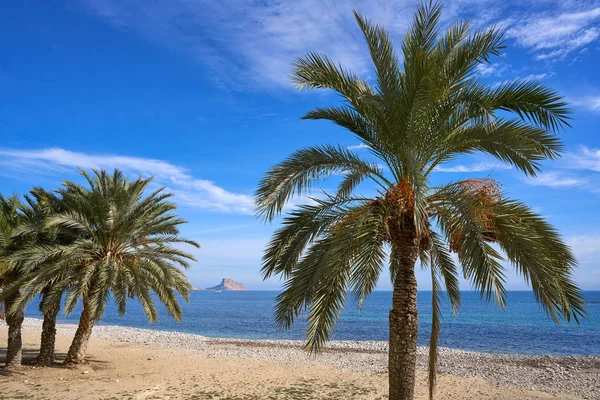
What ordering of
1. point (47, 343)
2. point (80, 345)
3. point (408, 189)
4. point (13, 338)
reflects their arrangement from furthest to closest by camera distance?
1. point (80, 345)
2. point (47, 343)
3. point (13, 338)
4. point (408, 189)

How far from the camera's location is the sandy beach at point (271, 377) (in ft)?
44.0

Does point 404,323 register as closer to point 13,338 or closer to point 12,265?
point 12,265

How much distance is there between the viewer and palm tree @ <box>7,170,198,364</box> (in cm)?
1423

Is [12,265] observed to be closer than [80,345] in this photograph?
Yes

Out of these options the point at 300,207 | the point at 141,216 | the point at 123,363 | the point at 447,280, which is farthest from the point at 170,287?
the point at 447,280

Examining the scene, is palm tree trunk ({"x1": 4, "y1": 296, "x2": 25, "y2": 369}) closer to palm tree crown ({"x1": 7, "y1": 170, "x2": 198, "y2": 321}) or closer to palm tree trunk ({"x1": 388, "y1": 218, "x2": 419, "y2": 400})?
palm tree crown ({"x1": 7, "y1": 170, "x2": 198, "y2": 321})

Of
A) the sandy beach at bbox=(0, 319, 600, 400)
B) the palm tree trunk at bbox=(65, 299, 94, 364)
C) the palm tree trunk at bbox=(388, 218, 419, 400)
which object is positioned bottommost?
the sandy beach at bbox=(0, 319, 600, 400)

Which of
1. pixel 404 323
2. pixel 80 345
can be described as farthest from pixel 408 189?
pixel 80 345

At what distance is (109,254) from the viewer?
1542 cm

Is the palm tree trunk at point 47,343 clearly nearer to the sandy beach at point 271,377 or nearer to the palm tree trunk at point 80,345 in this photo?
the sandy beach at point 271,377

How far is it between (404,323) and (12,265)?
12.7m

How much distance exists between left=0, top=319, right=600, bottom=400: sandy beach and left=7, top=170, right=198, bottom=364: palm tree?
2158mm

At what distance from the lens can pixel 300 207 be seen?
9.10 m

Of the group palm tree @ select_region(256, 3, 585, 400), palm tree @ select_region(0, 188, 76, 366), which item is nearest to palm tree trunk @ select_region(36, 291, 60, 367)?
palm tree @ select_region(0, 188, 76, 366)
